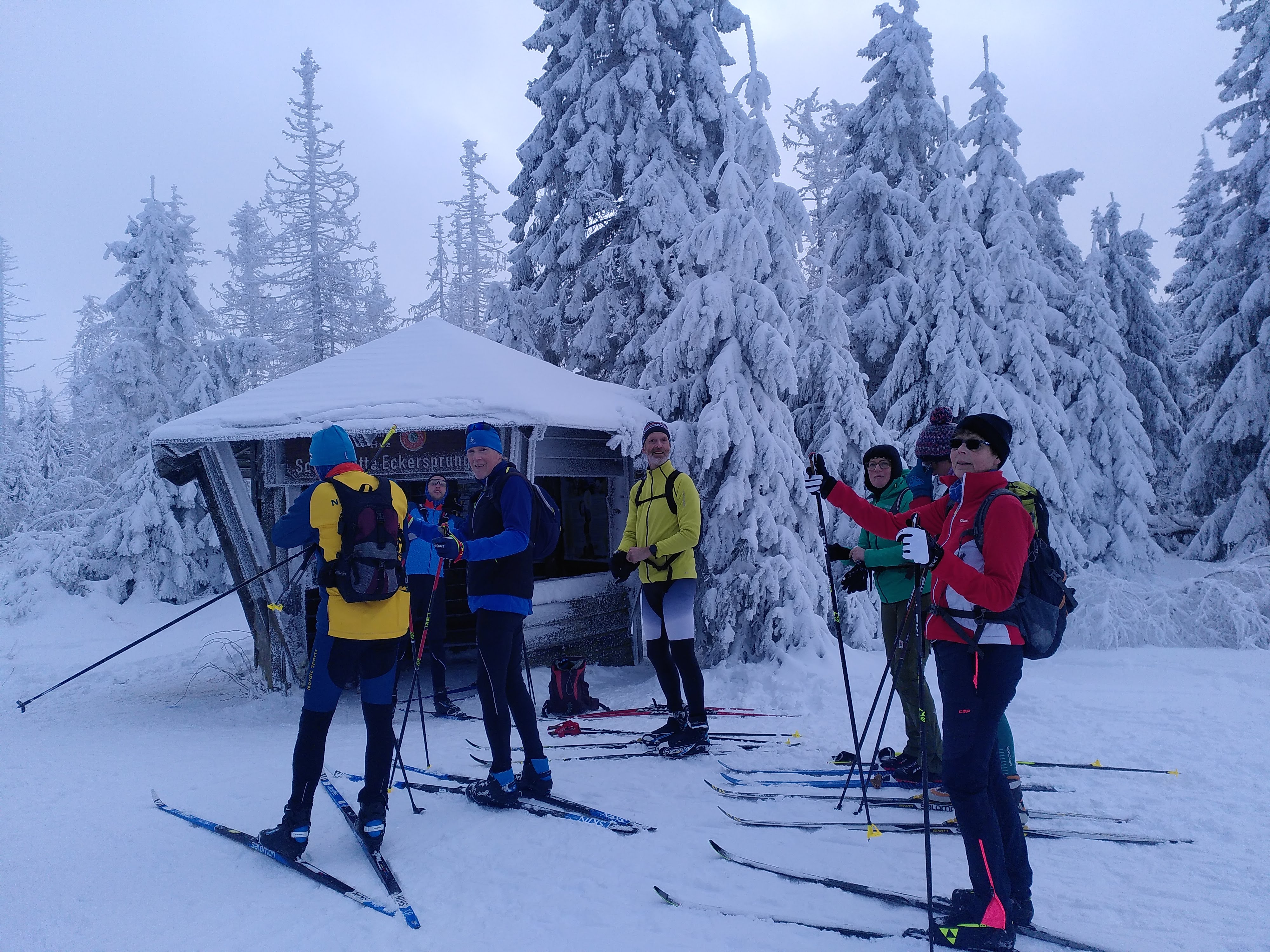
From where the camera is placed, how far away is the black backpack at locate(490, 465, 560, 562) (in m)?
4.41

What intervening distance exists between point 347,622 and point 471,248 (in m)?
32.4

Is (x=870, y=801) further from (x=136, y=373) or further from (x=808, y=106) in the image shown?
(x=808, y=106)

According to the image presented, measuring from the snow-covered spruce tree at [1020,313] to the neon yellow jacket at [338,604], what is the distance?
12017 mm

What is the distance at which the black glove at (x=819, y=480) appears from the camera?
415cm

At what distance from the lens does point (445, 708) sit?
738 cm

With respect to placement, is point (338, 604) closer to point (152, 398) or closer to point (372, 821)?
point (372, 821)

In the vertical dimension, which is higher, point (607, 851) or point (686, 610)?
point (686, 610)

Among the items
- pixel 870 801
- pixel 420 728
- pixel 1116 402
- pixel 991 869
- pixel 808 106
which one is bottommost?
pixel 420 728

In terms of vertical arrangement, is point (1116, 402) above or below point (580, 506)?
above

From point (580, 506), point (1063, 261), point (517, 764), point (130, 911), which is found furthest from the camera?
point (1063, 261)

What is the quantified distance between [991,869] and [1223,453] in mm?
17640

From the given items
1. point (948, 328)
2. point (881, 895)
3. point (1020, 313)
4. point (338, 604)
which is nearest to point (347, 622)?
point (338, 604)

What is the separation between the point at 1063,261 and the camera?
1900 cm

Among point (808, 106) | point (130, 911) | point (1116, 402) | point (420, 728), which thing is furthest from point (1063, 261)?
point (130, 911)
